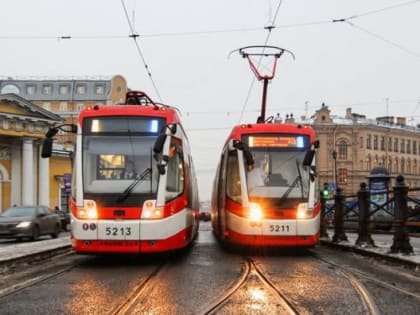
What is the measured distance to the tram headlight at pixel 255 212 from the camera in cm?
1592

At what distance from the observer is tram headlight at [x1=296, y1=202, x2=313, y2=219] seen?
627 inches

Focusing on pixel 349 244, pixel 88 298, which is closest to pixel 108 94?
pixel 349 244

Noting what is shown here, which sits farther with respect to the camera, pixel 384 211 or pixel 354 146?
pixel 354 146

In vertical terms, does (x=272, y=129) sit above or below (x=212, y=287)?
above

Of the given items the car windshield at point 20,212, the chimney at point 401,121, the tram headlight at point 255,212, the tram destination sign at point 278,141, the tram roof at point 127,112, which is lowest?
the car windshield at point 20,212

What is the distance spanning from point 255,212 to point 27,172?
104 ft

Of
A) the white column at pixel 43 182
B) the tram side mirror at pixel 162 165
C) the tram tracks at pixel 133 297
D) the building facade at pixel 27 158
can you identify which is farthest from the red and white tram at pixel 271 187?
the white column at pixel 43 182

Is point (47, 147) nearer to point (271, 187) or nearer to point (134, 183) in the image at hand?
point (134, 183)

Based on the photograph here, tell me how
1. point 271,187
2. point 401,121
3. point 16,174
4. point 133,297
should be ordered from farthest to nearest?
point 401,121 → point 16,174 → point 271,187 → point 133,297

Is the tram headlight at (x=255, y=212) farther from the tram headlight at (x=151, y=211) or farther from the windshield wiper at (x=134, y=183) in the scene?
the windshield wiper at (x=134, y=183)

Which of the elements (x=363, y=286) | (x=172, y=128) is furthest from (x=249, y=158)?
(x=363, y=286)

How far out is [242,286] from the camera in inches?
411

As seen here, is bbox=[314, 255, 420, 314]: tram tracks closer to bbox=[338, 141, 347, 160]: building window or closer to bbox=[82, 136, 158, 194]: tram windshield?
bbox=[82, 136, 158, 194]: tram windshield

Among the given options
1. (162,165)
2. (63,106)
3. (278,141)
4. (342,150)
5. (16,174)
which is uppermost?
(63,106)
